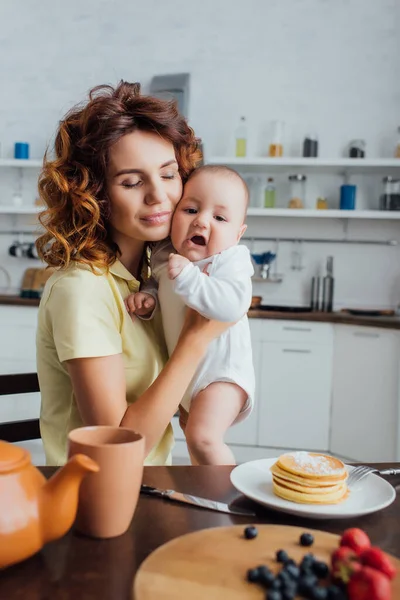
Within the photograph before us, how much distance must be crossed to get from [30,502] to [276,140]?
4414mm

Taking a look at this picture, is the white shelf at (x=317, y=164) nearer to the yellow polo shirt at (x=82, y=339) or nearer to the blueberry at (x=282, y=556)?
the yellow polo shirt at (x=82, y=339)

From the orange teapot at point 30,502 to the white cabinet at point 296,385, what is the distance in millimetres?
3535

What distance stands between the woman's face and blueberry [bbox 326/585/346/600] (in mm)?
978

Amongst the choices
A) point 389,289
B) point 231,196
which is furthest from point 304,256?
point 231,196

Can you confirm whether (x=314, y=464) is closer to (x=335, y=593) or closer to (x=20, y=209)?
(x=335, y=593)

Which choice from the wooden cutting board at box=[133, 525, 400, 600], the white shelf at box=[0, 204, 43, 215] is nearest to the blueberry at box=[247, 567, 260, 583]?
the wooden cutting board at box=[133, 525, 400, 600]

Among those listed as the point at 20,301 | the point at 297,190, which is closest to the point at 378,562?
the point at 20,301

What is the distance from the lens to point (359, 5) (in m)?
4.85

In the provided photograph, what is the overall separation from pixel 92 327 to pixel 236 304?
333mm

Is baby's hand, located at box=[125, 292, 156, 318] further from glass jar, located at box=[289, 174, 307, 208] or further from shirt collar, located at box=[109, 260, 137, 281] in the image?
glass jar, located at box=[289, 174, 307, 208]

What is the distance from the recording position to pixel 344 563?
66 cm

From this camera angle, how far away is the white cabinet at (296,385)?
4207 mm

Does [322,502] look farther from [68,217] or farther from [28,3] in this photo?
[28,3]

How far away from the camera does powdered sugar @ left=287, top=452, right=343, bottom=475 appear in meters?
0.95
